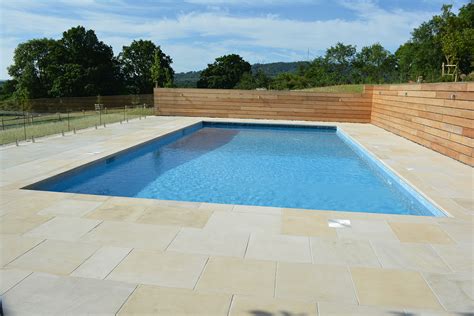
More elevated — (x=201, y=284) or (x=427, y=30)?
(x=427, y=30)

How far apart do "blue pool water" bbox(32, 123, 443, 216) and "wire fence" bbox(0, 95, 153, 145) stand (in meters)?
3.13

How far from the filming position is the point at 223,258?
3.15m

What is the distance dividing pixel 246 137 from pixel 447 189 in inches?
300

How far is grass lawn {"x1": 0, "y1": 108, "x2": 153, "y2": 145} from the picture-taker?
928 cm

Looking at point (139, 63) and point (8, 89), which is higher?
point (139, 63)

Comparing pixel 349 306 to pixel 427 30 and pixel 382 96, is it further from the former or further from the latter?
pixel 427 30

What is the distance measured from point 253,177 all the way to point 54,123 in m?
7.71

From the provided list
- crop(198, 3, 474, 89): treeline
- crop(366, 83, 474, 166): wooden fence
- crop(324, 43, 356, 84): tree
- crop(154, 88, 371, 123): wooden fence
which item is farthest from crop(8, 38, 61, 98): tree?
crop(324, 43, 356, 84): tree

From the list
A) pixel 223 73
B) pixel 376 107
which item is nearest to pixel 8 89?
pixel 223 73

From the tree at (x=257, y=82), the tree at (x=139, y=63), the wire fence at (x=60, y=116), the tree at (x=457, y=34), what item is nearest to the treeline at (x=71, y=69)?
the tree at (x=139, y=63)

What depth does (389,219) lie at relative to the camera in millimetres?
4172

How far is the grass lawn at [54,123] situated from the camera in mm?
9280

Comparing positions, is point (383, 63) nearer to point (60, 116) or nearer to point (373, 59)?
point (373, 59)

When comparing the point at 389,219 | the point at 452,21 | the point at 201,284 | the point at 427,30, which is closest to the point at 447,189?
the point at 389,219
